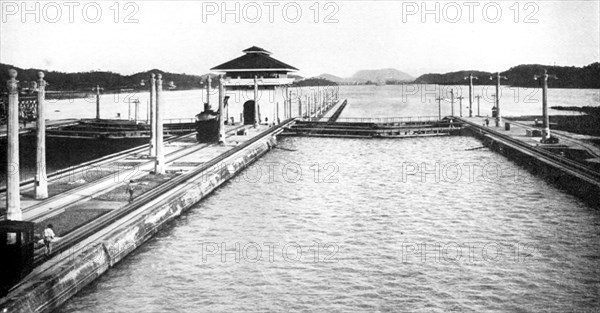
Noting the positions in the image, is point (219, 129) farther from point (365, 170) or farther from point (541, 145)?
point (541, 145)

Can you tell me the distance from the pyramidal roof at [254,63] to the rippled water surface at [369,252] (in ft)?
99.0

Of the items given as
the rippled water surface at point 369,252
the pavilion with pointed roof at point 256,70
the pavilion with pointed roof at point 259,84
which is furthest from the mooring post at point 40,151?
the pavilion with pointed roof at point 256,70

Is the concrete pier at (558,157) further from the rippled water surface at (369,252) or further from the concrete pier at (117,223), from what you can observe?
the concrete pier at (117,223)

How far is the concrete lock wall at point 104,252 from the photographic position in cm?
1145

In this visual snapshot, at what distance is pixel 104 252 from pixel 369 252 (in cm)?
737

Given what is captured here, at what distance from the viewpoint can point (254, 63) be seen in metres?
60.5

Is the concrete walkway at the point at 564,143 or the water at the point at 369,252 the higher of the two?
the concrete walkway at the point at 564,143

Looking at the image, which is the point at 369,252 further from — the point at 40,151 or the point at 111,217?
the point at 40,151

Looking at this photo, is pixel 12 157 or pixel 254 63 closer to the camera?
pixel 12 157

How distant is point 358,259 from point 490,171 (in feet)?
61.9

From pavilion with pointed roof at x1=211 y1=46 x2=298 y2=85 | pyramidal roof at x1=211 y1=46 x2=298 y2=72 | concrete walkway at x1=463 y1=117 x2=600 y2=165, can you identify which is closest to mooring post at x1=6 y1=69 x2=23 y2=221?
concrete walkway at x1=463 y1=117 x2=600 y2=165

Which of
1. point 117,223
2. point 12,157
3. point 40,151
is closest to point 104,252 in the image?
point 117,223

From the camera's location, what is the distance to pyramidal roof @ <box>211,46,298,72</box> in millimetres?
59125

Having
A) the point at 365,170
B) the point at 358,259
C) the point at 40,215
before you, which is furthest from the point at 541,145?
the point at 40,215
